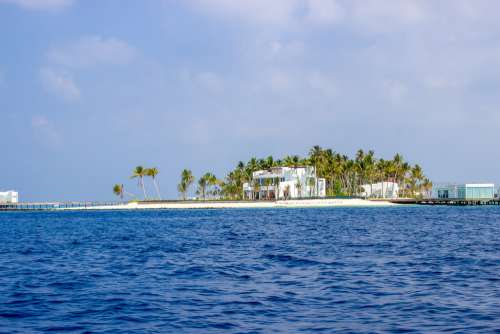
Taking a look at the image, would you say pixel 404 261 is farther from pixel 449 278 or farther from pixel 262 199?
pixel 262 199

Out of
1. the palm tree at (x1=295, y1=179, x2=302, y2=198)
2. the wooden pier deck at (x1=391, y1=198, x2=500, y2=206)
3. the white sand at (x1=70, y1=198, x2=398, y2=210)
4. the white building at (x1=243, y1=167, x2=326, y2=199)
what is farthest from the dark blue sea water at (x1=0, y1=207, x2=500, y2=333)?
the wooden pier deck at (x1=391, y1=198, x2=500, y2=206)

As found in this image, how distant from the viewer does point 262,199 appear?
7136 inches

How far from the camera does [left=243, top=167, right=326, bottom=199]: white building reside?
18225cm

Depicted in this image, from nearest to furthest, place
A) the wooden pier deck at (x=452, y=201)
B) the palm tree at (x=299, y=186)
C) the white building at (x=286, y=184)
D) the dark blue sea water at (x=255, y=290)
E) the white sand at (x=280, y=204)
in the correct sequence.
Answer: the dark blue sea water at (x=255, y=290) → the white sand at (x=280, y=204) → the white building at (x=286, y=184) → the palm tree at (x=299, y=186) → the wooden pier deck at (x=452, y=201)

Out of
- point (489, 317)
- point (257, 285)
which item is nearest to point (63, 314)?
point (257, 285)

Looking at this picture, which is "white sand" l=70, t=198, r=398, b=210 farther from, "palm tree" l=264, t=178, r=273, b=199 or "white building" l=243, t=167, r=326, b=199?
"palm tree" l=264, t=178, r=273, b=199

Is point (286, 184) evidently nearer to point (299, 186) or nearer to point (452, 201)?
point (299, 186)

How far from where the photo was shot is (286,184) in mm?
182000

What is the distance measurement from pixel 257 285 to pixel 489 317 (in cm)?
906

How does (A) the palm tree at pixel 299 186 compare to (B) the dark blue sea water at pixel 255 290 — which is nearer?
(B) the dark blue sea water at pixel 255 290

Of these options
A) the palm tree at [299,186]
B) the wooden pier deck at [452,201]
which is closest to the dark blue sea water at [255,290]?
the palm tree at [299,186]

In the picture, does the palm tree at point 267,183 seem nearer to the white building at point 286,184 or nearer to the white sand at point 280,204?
the white building at point 286,184

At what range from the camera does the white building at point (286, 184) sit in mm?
182250

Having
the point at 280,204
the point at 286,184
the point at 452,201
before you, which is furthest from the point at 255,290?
the point at 452,201
